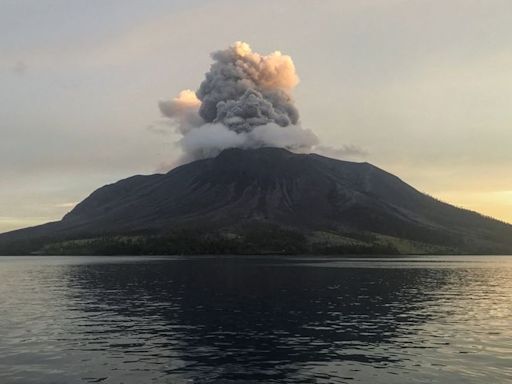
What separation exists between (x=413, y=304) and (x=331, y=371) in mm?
42872

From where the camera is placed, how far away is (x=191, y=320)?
198 ft

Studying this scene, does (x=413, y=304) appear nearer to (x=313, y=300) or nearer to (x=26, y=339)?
(x=313, y=300)

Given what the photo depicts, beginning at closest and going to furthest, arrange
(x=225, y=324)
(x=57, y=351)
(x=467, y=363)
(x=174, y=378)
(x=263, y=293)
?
(x=174, y=378) < (x=467, y=363) < (x=57, y=351) < (x=225, y=324) < (x=263, y=293)

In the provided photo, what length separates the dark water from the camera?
3672 centimetres

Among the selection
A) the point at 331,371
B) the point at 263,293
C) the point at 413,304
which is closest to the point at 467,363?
the point at 331,371

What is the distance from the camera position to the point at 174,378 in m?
35.2

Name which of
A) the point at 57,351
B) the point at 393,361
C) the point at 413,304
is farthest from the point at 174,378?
the point at 413,304

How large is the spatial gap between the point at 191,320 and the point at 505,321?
117 ft

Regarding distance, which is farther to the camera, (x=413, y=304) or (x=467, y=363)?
(x=413, y=304)

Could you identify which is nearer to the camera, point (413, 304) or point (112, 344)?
point (112, 344)

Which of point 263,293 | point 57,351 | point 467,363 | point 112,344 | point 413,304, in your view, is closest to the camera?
point 467,363

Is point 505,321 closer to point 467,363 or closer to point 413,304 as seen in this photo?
point 413,304

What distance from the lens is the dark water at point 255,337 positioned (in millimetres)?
36719

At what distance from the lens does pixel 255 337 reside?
163 feet
